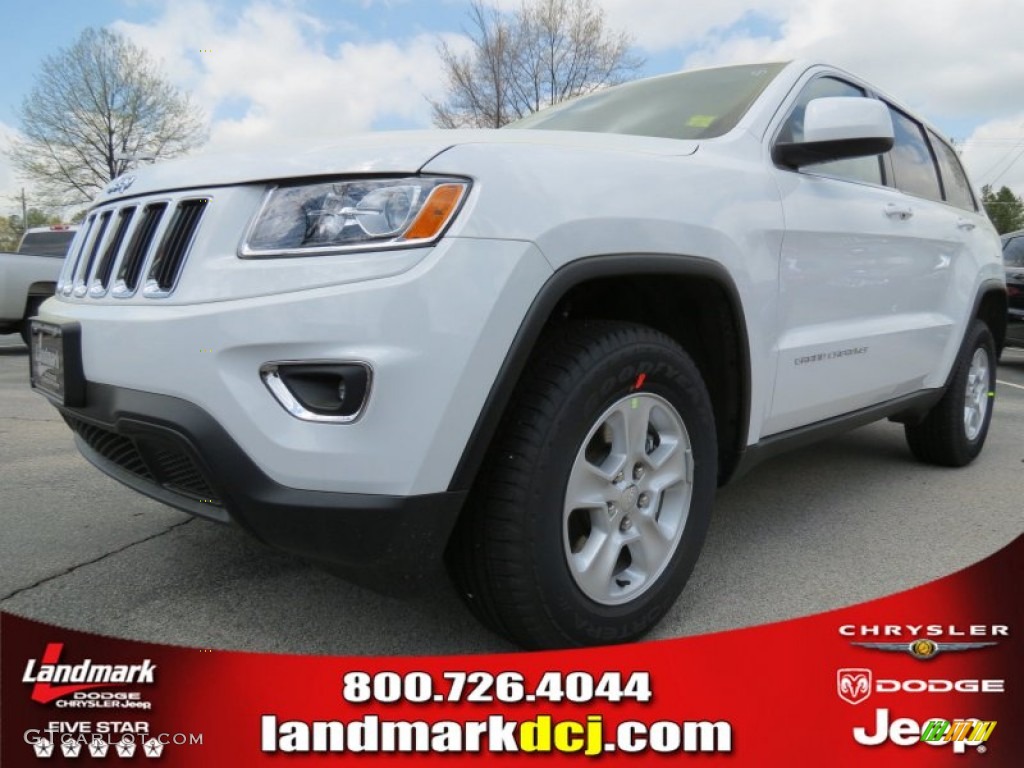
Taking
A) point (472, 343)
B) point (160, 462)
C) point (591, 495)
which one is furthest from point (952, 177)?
point (160, 462)

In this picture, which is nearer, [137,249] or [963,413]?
[137,249]

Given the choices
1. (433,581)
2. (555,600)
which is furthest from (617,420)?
(433,581)

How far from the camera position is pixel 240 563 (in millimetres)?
2521

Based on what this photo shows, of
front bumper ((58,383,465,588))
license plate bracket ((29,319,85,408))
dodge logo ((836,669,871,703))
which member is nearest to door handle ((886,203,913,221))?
dodge logo ((836,669,871,703))

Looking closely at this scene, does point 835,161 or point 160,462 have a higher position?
point 835,161

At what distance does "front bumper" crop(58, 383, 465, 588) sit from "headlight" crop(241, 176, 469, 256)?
1.27 feet

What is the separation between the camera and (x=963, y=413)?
3885 millimetres

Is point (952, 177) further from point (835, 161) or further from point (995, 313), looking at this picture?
point (835, 161)

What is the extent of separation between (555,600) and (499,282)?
72cm

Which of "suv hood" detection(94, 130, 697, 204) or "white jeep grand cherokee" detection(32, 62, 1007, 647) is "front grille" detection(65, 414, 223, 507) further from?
"suv hood" detection(94, 130, 697, 204)

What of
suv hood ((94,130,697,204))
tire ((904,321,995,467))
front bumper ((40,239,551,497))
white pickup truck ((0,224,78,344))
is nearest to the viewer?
front bumper ((40,239,551,497))

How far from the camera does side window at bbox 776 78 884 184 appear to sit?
2.59 metres

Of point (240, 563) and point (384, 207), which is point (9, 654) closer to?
point (240, 563)

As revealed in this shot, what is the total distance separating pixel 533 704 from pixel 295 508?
0.63 m
